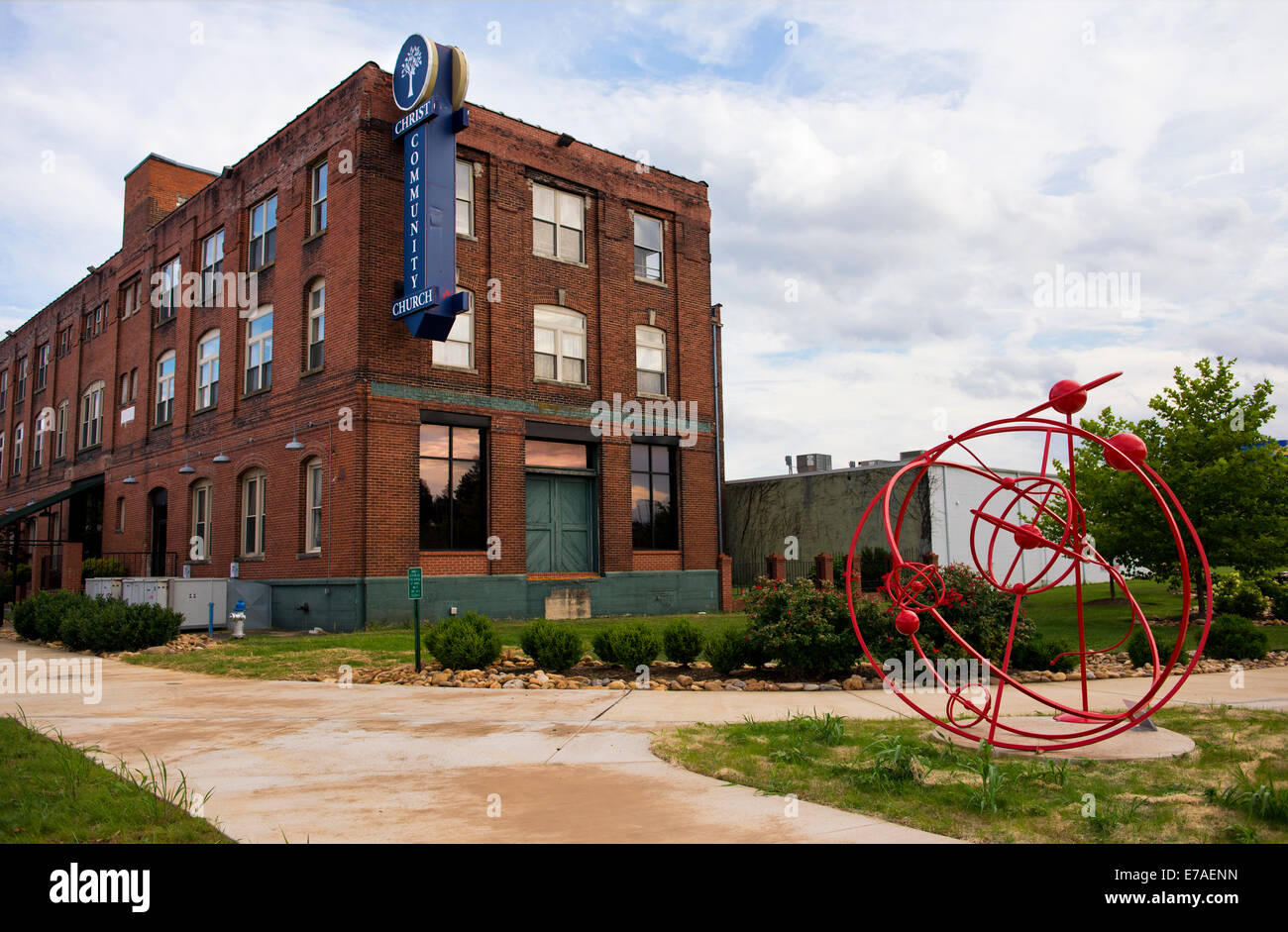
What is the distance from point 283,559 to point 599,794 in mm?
18902

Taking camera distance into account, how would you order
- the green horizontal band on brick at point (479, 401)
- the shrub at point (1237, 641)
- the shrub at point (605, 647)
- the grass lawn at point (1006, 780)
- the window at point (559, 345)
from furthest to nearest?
the window at point (559, 345)
the green horizontal band on brick at point (479, 401)
the shrub at point (1237, 641)
the shrub at point (605, 647)
the grass lawn at point (1006, 780)

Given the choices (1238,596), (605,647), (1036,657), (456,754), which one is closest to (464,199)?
(605,647)

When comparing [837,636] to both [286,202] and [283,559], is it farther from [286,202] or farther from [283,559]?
[286,202]

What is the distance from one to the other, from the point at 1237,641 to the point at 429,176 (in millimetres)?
17723

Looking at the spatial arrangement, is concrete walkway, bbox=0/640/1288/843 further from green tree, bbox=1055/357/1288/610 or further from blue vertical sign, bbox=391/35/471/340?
blue vertical sign, bbox=391/35/471/340

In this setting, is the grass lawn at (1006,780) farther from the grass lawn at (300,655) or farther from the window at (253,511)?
the window at (253,511)

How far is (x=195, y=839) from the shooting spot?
17.0ft

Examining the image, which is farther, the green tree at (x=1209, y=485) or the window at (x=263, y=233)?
the window at (x=263, y=233)

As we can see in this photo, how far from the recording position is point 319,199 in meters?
23.4

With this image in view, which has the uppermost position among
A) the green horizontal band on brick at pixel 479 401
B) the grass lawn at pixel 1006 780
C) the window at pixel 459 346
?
the window at pixel 459 346

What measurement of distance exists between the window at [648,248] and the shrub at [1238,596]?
53.4 feet

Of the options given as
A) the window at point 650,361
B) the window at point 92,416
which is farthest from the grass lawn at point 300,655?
the window at point 92,416

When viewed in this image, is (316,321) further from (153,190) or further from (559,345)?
(153,190)

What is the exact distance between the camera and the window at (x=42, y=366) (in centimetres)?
4212
